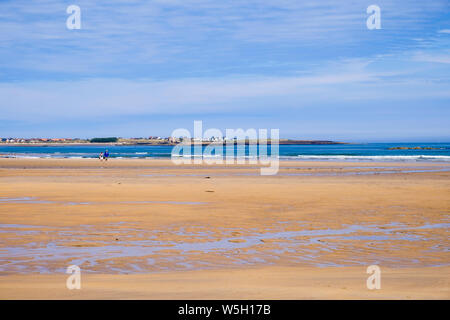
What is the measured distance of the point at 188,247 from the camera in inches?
359

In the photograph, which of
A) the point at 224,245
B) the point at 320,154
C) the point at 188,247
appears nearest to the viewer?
the point at 188,247

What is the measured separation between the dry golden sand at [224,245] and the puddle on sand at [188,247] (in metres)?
0.02

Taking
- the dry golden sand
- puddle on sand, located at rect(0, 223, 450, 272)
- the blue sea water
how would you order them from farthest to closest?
the blue sea water → puddle on sand, located at rect(0, 223, 450, 272) → the dry golden sand

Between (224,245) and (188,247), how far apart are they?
0.66 meters

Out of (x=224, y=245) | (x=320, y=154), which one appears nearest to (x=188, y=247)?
(x=224, y=245)

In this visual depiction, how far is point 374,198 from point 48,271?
459 inches

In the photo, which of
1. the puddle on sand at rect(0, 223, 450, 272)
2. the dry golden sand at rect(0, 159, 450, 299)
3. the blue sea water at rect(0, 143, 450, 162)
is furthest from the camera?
the blue sea water at rect(0, 143, 450, 162)

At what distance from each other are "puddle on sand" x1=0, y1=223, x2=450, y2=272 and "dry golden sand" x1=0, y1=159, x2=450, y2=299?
0.02 m

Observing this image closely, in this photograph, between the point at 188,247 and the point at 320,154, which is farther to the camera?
the point at 320,154

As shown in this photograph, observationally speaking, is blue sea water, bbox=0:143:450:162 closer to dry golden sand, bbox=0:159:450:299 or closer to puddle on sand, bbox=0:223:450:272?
dry golden sand, bbox=0:159:450:299

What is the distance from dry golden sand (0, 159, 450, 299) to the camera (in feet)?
20.6

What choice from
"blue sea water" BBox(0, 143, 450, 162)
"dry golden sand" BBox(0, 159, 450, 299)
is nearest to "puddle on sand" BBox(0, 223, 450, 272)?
"dry golden sand" BBox(0, 159, 450, 299)

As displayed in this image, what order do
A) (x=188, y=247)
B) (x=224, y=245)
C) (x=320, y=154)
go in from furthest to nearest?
(x=320, y=154), (x=224, y=245), (x=188, y=247)

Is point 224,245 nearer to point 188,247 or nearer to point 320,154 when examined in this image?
point 188,247
